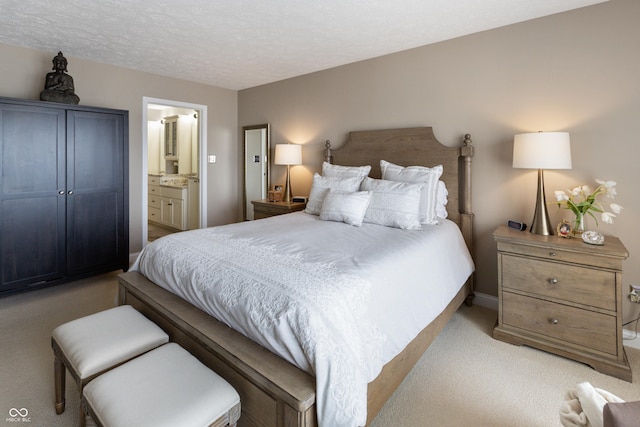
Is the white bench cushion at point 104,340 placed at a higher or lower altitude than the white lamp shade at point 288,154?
lower

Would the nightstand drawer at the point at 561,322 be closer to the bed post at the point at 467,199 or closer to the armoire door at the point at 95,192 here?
the bed post at the point at 467,199

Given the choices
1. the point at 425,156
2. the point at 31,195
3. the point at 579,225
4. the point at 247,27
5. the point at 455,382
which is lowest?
the point at 455,382

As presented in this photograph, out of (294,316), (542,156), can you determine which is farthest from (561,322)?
(294,316)

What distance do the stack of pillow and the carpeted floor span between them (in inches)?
38.0

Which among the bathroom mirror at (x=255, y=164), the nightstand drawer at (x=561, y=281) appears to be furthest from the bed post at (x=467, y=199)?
the bathroom mirror at (x=255, y=164)

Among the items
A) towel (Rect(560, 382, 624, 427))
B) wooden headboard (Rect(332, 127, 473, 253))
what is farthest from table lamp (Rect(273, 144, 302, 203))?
towel (Rect(560, 382, 624, 427))

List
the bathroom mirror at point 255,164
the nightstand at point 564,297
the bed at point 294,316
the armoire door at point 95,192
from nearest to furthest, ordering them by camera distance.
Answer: the bed at point 294,316 → the nightstand at point 564,297 → the armoire door at point 95,192 → the bathroom mirror at point 255,164

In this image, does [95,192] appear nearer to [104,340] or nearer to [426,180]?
[104,340]

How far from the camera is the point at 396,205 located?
8.62ft

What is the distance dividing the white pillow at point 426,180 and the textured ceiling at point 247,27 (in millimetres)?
1219

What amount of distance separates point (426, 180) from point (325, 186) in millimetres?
1001

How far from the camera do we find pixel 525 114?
8.73ft

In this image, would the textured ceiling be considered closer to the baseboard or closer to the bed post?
the bed post

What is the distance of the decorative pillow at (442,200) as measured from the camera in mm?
2928
